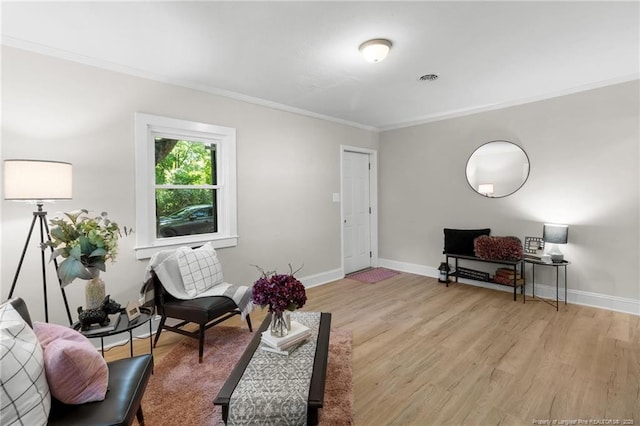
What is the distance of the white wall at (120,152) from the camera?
7.80 ft

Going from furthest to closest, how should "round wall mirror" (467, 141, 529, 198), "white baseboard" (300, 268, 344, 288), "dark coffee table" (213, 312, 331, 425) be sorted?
1. "white baseboard" (300, 268, 344, 288)
2. "round wall mirror" (467, 141, 529, 198)
3. "dark coffee table" (213, 312, 331, 425)

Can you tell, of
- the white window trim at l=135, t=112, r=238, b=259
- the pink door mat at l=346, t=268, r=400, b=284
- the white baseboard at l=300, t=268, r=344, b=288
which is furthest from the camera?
the pink door mat at l=346, t=268, r=400, b=284

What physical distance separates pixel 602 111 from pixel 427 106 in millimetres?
1860

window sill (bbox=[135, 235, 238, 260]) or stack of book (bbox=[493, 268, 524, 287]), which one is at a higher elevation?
window sill (bbox=[135, 235, 238, 260])

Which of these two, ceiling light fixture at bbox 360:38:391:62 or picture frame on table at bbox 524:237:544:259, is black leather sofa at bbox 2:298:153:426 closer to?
ceiling light fixture at bbox 360:38:391:62

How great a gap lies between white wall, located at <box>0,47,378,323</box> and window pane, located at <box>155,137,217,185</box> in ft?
0.96

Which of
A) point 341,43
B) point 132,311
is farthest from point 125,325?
point 341,43

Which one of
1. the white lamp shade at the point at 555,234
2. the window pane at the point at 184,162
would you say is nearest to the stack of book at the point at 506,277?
the white lamp shade at the point at 555,234

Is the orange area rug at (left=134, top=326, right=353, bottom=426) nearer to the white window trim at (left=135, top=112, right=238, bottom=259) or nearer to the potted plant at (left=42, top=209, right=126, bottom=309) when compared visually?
the potted plant at (left=42, top=209, right=126, bottom=309)

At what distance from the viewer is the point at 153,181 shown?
3.07 metres

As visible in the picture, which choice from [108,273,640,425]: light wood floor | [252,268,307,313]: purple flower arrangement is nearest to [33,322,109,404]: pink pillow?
[252,268,307,313]: purple flower arrangement

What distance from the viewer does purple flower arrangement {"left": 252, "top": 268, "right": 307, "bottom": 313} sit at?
1828 mm

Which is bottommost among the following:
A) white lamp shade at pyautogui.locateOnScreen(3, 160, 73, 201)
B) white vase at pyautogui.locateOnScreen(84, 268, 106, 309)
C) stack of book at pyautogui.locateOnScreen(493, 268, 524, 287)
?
stack of book at pyautogui.locateOnScreen(493, 268, 524, 287)

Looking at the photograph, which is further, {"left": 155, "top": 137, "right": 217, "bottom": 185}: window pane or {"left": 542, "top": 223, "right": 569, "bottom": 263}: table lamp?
{"left": 542, "top": 223, "right": 569, "bottom": 263}: table lamp
